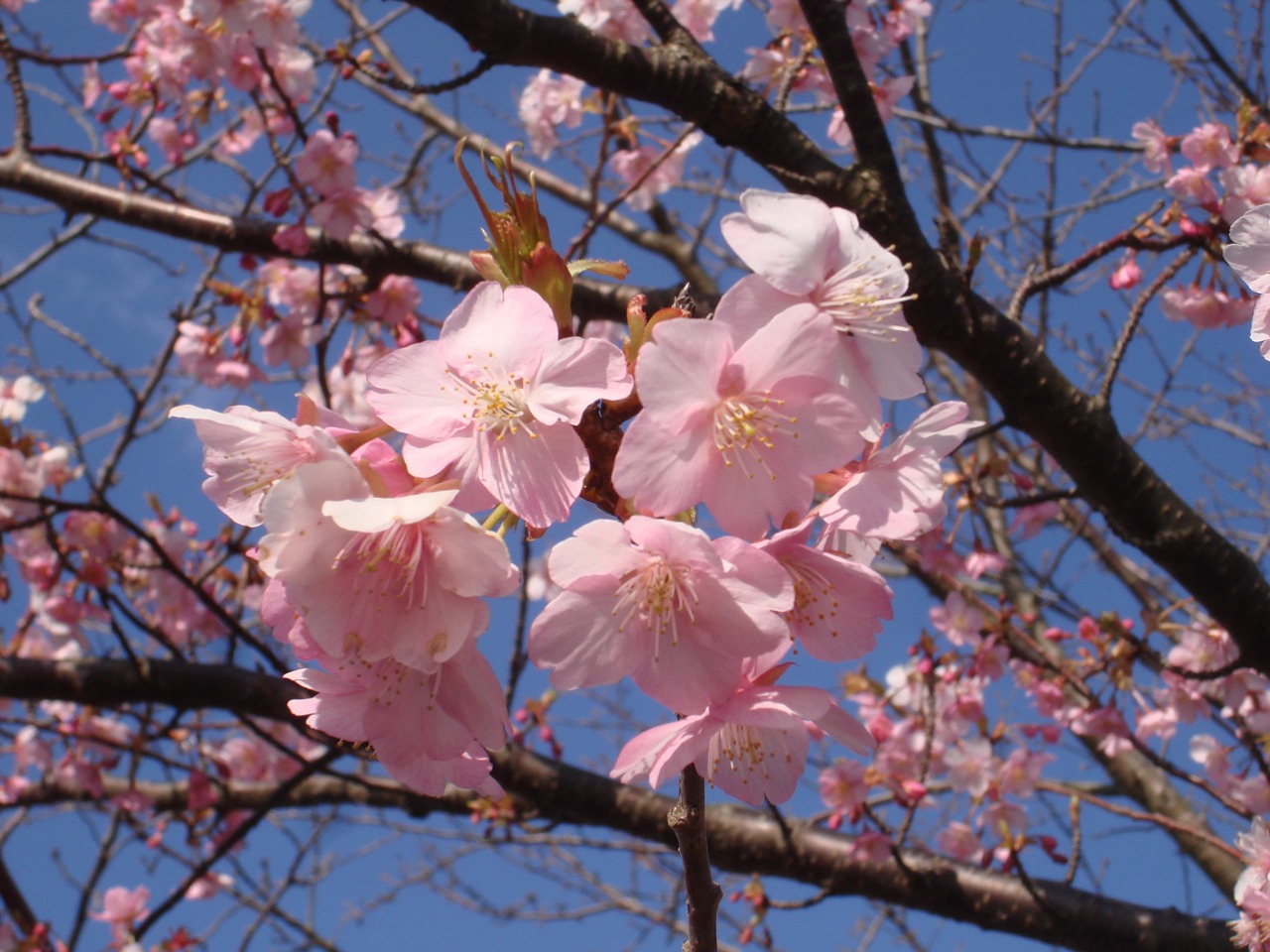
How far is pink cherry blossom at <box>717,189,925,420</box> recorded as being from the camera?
3.22ft

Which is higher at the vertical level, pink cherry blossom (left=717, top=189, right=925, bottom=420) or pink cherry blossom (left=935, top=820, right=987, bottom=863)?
pink cherry blossom (left=935, top=820, right=987, bottom=863)

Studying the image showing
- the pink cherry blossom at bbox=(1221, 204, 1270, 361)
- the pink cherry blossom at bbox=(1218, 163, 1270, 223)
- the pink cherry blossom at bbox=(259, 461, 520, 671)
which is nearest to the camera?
Answer: the pink cherry blossom at bbox=(259, 461, 520, 671)

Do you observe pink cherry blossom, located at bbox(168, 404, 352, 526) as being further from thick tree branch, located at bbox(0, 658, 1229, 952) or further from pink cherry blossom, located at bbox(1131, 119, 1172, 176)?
pink cherry blossom, located at bbox(1131, 119, 1172, 176)

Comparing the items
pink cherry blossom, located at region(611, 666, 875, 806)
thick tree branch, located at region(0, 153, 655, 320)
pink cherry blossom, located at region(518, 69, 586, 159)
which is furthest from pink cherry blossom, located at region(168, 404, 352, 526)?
pink cherry blossom, located at region(518, 69, 586, 159)

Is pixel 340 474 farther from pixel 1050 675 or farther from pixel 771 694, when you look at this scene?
pixel 1050 675

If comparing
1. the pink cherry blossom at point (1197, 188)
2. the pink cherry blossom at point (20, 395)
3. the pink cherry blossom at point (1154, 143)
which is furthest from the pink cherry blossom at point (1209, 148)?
the pink cherry blossom at point (20, 395)

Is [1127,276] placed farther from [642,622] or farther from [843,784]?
[642,622]

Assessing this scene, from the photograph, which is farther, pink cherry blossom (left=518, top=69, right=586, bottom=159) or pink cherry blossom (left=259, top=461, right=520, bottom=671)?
pink cherry blossom (left=518, top=69, right=586, bottom=159)

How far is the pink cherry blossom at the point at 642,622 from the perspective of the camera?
0.88 meters

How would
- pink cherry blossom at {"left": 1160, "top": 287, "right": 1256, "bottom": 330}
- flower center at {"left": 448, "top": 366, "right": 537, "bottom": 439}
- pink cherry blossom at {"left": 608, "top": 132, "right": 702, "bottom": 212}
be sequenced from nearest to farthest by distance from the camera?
flower center at {"left": 448, "top": 366, "right": 537, "bottom": 439} → pink cherry blossom at {"left": 1160, "top": 287, "right": 1256, "bottom": 330} → pink cherry blossom at {"left": 608, "top": 132, "right": 702, "bottom": 212}

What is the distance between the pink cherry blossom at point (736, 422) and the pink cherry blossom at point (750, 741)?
0.16m

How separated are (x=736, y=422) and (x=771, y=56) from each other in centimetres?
303

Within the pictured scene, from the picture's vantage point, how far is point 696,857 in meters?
0.91

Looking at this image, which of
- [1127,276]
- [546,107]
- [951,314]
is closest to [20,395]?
[546,107]
